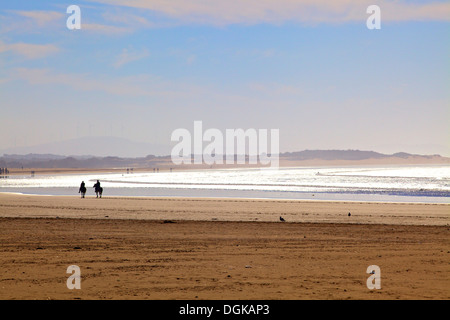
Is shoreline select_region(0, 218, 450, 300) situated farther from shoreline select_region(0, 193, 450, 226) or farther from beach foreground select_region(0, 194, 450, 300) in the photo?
shoreline select_region(0, 193, 450, 226)

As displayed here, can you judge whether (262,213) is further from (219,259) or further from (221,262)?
(221,262)

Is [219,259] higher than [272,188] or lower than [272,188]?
higher

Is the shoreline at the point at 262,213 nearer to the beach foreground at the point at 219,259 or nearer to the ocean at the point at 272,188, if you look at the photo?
the beach foreground at the point at 219,259

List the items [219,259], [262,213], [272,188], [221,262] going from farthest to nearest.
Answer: [272,188], [262,213], [219,259], [221,262]

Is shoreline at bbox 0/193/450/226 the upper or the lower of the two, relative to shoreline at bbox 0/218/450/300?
lower

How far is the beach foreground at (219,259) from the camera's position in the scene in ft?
34.0

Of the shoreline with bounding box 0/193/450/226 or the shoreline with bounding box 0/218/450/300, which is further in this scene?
the shoreline with bounding box 0/193/450/226

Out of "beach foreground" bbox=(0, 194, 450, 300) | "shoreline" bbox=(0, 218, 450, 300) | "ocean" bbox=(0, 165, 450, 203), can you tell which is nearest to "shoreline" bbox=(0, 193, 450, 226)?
"beach foreground" bbox=(0, 194, 450, 300)

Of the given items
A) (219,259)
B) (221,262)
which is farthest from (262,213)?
(221,262)

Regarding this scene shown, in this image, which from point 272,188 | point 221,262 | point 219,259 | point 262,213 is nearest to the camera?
point 221,262

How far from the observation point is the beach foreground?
10352mm

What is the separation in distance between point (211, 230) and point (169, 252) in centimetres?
516

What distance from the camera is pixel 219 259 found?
13.6 m
